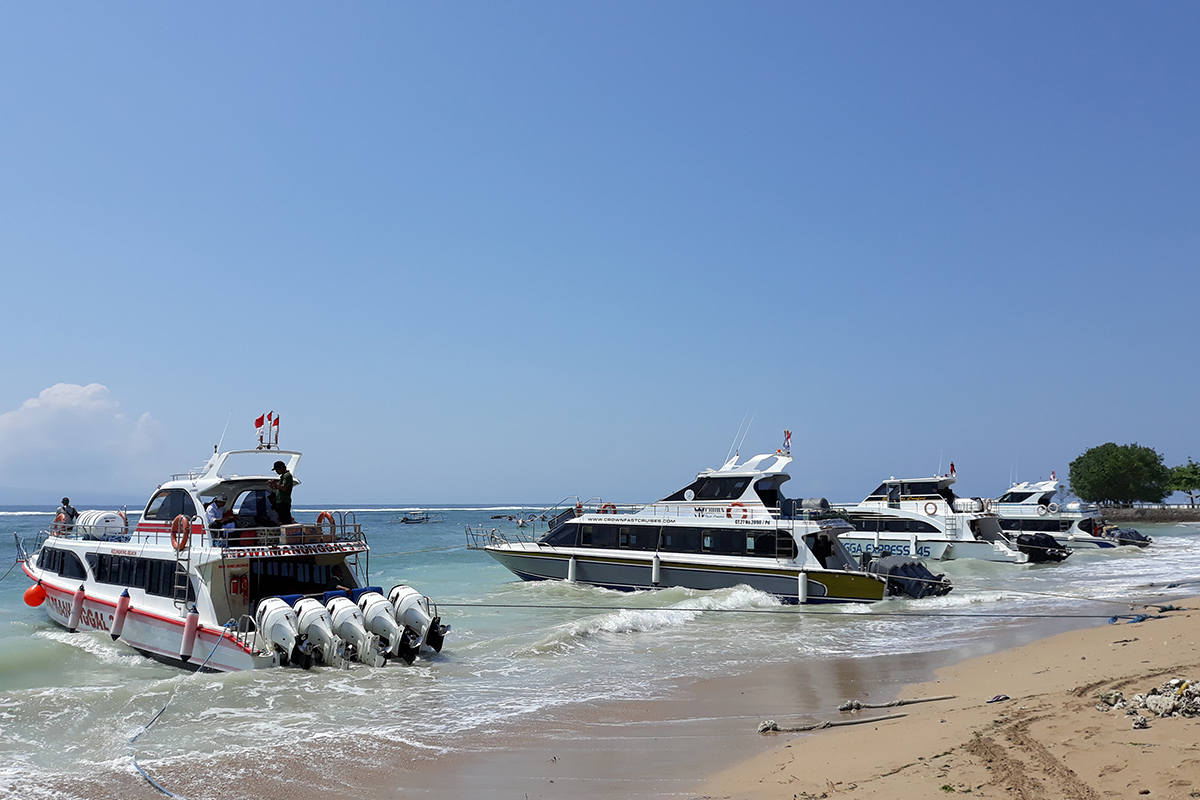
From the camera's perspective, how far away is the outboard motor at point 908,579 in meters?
21.8

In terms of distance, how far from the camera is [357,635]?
12.3m

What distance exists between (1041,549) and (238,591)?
32.3 metres

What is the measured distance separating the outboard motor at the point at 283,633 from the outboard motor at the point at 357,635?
583 mm

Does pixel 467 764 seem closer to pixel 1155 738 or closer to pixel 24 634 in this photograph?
pixel 1155 738

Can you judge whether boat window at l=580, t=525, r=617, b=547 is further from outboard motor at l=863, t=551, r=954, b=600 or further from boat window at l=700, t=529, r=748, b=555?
outboard motor at l=863, t=551, r=954, b=600

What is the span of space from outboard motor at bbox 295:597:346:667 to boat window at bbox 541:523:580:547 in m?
13.0

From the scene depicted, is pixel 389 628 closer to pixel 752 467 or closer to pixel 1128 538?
pixel 752 467

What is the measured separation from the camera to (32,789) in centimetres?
756

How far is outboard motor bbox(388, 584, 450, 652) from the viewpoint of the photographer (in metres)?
13.2

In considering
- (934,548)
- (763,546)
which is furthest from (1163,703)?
(934,548)

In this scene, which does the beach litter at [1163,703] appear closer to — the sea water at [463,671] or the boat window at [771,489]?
the sea water at [463,671]

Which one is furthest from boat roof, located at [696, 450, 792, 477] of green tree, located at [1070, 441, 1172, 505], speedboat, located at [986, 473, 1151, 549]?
green tree, located at [1070, 441, 1172, 505]

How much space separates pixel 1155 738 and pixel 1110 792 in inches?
51.4

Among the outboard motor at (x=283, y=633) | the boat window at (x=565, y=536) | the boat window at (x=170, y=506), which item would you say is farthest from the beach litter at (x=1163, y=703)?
the boat window at (x=565, y=536)
